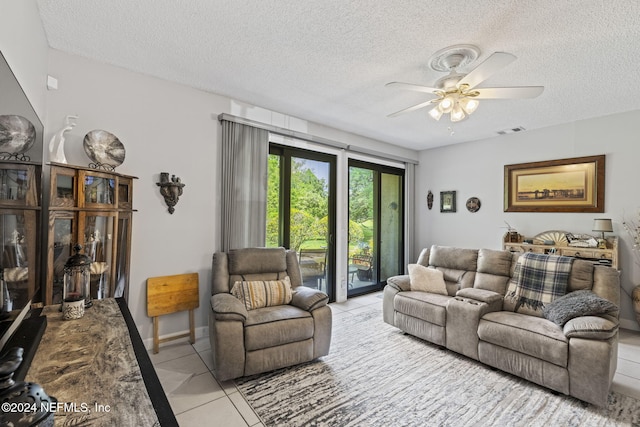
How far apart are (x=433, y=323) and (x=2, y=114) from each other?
3.37m

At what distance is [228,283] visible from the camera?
291 centimetres

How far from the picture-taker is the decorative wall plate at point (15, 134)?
1.02 metres

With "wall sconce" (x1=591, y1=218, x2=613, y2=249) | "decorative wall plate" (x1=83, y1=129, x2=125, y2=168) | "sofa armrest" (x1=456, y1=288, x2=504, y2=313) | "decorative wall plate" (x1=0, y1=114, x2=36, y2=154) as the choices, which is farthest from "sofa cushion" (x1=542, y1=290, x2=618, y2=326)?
"decorative wall plate" (x1=83, y1=129, x2=125, y2=168)

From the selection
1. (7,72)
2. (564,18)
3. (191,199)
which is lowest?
(191,199)

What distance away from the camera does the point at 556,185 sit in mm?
4203

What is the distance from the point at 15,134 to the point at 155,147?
188 centimetres

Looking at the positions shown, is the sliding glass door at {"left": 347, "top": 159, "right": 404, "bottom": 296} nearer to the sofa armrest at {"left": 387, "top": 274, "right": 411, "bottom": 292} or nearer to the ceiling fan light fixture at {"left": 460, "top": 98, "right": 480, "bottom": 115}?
the sofa armrest at {"left": 387, "top": 274, "right": 411, "bottom": 292}

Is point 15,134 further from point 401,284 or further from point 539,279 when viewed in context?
point 539,279

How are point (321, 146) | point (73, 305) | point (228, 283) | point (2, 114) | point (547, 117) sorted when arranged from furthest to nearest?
point (321, 146) < point (547, 117) < point (228, 283) < point (73, 305) < point (2, 114)

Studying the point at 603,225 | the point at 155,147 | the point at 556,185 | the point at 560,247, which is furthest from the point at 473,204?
the point at 155,147

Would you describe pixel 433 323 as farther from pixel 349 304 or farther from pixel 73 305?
A: pixel 73 305

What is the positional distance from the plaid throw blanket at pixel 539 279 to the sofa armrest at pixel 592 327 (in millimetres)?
483

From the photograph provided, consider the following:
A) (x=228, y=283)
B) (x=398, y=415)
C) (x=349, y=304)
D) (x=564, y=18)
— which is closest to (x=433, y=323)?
(x=398, y=415)

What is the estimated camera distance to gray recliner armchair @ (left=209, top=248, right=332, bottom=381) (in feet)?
7.49
